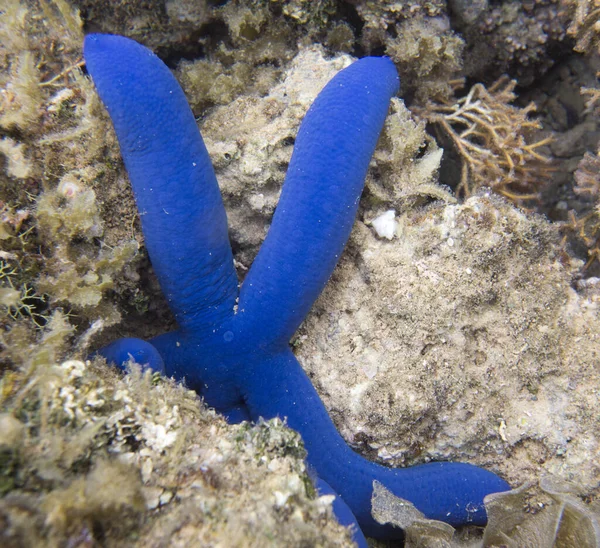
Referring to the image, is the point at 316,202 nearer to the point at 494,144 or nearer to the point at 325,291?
the point at 325,291

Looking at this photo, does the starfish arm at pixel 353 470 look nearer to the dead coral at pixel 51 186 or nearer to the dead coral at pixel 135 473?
the dead coral at pixel 135 473

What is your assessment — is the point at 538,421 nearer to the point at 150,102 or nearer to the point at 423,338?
the point at 423,338

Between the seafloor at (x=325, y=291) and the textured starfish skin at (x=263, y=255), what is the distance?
17cm

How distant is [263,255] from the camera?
2656mm

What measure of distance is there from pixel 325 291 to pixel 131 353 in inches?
49.9

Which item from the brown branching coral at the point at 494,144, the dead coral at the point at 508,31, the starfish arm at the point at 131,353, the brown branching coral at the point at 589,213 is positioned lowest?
the starfish arm at the point at 131,353

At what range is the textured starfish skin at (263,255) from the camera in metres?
2.37

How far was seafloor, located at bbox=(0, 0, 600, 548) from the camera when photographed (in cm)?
163

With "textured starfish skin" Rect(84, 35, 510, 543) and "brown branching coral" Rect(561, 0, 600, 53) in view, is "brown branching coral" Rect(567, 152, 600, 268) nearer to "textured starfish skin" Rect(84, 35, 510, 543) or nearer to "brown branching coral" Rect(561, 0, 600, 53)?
"brown branching coral" Rect(561, 0, 600, 53)

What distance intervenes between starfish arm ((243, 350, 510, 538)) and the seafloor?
13cm

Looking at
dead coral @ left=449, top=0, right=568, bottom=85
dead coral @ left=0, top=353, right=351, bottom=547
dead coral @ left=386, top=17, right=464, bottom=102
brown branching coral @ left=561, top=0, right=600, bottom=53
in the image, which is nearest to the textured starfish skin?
dead coral @ left=386, top=17, right=464, bottom=102

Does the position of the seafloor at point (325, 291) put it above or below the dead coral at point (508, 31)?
below

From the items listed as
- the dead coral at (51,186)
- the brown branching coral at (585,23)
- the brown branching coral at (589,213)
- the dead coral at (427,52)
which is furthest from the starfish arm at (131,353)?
the brown branching coral at (585,23)

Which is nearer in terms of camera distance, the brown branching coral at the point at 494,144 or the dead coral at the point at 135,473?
the dead coral at the point at 135,473
